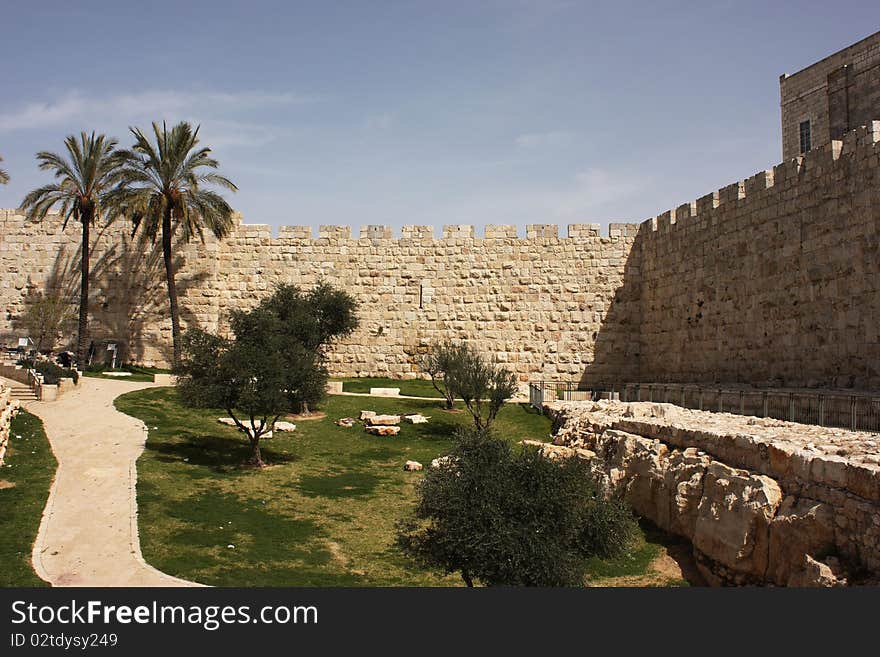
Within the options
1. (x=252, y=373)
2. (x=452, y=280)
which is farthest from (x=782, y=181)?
(x=252, y=373)

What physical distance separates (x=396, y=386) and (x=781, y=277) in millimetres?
9302

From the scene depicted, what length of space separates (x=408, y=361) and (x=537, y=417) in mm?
5285

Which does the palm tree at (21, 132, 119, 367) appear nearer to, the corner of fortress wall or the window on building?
the corner of fortress wall

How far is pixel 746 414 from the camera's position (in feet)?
37.5

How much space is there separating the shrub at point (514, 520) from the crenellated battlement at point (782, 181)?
301 inches

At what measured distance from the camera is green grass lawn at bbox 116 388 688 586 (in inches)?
307

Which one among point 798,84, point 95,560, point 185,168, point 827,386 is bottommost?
point 95,560

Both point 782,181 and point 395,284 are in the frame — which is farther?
point 395,284

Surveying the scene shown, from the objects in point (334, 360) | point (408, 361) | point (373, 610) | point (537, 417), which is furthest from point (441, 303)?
point (373, 610)

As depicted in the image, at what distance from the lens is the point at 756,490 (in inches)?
290

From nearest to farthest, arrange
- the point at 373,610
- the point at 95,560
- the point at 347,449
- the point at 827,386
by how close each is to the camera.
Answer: the point at 373,610
the point at 95,560
the point at 827,386
the point at 347,449

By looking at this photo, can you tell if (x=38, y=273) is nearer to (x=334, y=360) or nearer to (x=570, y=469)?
(x=334, y=360)

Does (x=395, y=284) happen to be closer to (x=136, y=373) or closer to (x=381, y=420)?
(x=381, y=420)

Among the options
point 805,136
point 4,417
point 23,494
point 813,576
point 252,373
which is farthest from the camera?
point 805,136
